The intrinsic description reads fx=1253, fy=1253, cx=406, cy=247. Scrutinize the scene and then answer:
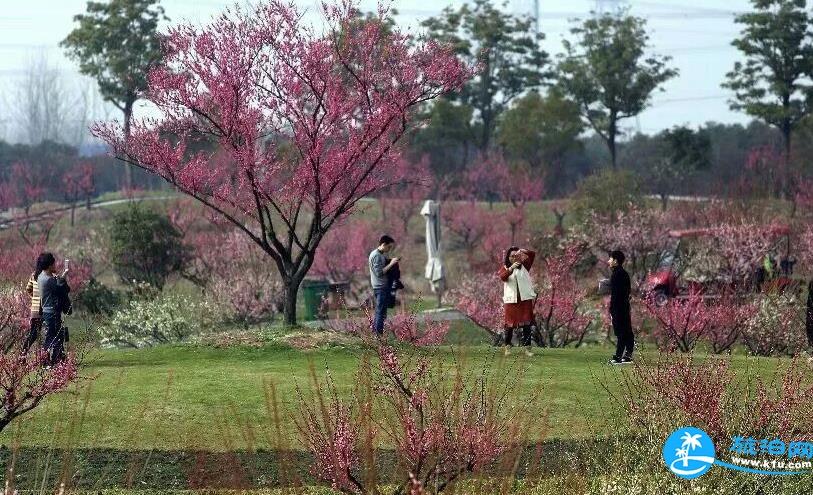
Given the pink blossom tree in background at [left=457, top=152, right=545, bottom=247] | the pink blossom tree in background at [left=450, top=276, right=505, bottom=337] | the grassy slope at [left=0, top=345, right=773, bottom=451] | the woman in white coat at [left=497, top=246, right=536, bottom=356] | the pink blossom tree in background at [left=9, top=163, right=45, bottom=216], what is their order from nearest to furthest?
the grassy slope at [left=0, top=345, right=773, bottom=451]
the woman in white coat at [left=497, top=246, right=536, bottom=356]
the pink blossom tree in background at [left=450, top=276, right=505, bottom=337]
the pink blossom tree in background at [left=457, top=152, right=545, bottom=247]
the pink blossom tree in background at [left=9, top=163, right=45, bottom=216]

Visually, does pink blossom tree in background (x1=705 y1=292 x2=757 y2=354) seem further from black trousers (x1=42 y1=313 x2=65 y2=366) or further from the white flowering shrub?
black trousers (x1=42 y1=313 x2=65 y2=366)

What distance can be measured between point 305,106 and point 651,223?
18.3 meters

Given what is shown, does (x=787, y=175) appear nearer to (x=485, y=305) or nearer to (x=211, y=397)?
(x=485, y=305)

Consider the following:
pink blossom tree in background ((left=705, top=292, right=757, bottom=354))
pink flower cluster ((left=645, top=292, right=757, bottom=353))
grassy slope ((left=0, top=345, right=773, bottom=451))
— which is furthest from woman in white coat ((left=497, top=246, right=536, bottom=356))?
pink blossom tree in background ((left=705, top=292, right=757, bottom=354))

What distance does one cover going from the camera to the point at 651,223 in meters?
35.5

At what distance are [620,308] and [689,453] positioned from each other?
636 centimetres

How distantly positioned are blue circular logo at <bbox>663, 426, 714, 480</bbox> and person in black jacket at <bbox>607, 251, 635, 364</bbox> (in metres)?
5.79

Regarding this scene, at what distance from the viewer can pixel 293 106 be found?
19.1m

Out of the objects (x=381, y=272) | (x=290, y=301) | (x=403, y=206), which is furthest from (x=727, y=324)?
(x=403, y=206)

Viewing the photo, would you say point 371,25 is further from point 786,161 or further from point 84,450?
point 786,161

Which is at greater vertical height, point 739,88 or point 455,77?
point 739,88

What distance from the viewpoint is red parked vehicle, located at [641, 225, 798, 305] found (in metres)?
25.8

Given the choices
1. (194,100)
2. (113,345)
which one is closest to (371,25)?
(194,100)

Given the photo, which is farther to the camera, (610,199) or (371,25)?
(610,199)
